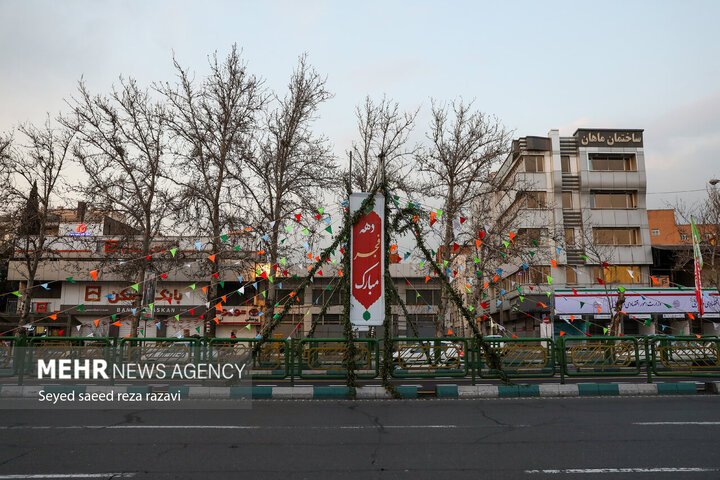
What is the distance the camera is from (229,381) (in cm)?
1264

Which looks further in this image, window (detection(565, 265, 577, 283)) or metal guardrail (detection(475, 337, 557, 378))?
window (detection(565, 265, 577, 283))

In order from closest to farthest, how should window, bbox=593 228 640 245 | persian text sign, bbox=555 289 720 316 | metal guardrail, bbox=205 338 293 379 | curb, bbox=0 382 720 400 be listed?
curb, bbox=0 382 720 400 < metal guardrail, bbox=205 338 293 379 < persian text sign, bbox=555 289 720 316 < window, bbox=593 228 640 245

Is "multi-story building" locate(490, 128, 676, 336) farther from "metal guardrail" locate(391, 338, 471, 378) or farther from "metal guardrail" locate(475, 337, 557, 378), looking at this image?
"metal guardrail" locate(391, 338, 471, 378)

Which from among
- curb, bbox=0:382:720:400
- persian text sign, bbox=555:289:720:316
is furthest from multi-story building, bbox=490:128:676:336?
curb, bbox=0:382:720:400

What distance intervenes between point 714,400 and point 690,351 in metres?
2.74

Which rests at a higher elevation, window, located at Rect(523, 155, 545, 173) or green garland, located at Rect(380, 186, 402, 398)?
window, located at Rect(523, 155, 545, 173)

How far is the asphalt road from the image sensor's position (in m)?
5.20

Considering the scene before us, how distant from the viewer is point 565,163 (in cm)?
3994

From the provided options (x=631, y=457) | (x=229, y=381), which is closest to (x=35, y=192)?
(x=229, y=381)

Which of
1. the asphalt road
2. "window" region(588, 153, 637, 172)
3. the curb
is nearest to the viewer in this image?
the asphalt road

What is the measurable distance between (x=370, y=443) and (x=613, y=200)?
127 ft

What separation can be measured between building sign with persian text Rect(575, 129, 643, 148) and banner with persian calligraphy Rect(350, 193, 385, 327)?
32.6 meters

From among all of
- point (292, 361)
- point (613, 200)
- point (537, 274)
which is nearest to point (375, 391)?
point (292, 361)

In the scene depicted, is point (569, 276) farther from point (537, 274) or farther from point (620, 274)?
point (620, 274)
